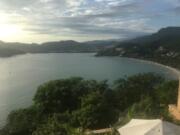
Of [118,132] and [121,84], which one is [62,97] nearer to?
[121,84]

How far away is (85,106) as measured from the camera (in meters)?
18.6

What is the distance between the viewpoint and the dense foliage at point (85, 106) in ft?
47.5

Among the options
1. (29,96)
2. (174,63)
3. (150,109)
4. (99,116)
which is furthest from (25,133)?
(174,63)

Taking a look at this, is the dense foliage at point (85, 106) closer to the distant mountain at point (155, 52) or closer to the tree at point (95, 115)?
the tree at point (95, 115)

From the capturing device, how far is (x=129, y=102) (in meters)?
26.0

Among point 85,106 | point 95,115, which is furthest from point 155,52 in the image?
point 95,115

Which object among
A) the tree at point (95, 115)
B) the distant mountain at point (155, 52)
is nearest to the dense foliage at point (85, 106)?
the tree at point (95, 115)

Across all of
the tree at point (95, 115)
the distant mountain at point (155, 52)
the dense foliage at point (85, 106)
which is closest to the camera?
the dense foliage at point (85, 106)

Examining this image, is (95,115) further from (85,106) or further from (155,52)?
(155,52)

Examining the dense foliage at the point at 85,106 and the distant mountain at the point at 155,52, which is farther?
the distant mountain at the point at 155,52

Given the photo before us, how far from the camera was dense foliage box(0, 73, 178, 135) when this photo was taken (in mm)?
14477

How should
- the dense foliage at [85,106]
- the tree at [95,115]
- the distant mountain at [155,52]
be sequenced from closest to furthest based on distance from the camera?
the dense foliage at [85,106] → the tree at [95,115] → the distant mountain at [155,52]

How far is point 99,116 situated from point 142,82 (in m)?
13.1

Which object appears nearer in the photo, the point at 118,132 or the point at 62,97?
the point at 118,132
